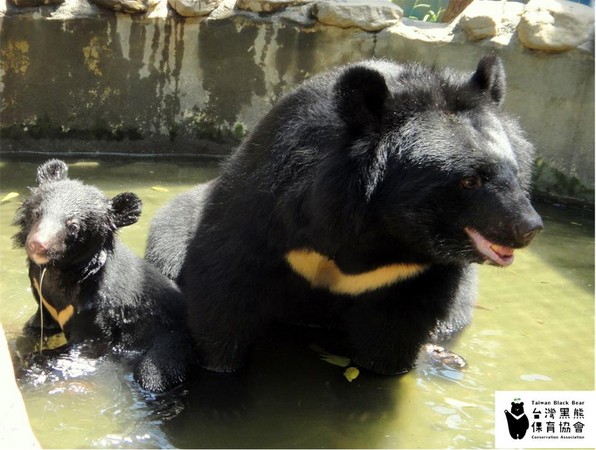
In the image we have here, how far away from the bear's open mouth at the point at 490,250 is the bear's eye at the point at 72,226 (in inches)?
78.5

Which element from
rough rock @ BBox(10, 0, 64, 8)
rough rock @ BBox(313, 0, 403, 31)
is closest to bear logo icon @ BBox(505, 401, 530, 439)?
rough rock @ BBox(313, 0, 403, 31)

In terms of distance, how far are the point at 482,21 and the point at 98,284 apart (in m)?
4.71

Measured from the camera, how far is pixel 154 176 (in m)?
7.21

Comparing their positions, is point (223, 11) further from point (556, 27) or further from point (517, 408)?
point (517, 408)

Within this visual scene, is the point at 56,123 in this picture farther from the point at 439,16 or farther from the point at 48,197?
the point at 439,16

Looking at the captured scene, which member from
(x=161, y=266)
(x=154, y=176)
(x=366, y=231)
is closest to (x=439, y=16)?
(x=154, y=176)

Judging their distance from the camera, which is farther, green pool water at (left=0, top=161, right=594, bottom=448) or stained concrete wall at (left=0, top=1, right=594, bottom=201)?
stained concrete wall at (left=0, top=1, right=594, bottom=201)

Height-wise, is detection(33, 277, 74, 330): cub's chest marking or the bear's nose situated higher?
the bear's nose

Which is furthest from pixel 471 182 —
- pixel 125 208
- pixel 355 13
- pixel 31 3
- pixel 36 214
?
pixel 31 3

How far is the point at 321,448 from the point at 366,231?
101 centimetres

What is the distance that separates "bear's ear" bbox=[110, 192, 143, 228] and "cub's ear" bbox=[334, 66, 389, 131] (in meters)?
1.45

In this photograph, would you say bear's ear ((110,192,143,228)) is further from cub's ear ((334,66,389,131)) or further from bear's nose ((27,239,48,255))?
cub's ear ((334,66,389,131))

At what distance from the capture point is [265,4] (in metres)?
7.63

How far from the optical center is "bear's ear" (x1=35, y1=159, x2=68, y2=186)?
4.41 m
